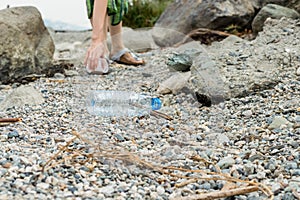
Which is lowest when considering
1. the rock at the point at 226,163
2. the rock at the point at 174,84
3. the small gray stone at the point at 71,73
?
the small gray stone at the point at 71,73

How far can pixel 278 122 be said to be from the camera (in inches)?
70.0

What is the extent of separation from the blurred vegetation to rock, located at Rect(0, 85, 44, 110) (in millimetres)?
2988

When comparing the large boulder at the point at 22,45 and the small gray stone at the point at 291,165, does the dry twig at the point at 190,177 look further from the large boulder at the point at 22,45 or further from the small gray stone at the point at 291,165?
the large boulder at the point at 22,45

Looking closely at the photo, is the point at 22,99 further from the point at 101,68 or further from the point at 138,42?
the point at 138,42

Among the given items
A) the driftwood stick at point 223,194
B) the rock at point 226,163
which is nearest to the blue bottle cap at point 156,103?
the rock at point 226,163

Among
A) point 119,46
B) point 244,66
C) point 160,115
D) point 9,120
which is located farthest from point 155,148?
point 119,46

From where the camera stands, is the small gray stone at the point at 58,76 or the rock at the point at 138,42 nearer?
the small gray stone at the point at 58,76

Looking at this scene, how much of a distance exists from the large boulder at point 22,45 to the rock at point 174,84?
106cm

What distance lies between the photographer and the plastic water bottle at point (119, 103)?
1.93 metres

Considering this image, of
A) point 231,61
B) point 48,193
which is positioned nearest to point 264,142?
point 48,193

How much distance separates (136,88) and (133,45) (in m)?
1.17

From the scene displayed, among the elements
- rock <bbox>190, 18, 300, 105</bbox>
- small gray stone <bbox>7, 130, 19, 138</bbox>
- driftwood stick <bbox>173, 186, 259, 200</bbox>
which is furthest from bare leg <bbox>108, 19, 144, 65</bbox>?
driftwood stick <bbox>173, 186, 259, 200</bbox>

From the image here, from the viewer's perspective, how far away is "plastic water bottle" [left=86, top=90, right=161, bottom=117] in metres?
1.93

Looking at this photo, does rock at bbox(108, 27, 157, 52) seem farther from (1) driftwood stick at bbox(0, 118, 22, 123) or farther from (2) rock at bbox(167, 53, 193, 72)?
(1) driftwood stick at bbox(0, 118, 22, 123)
